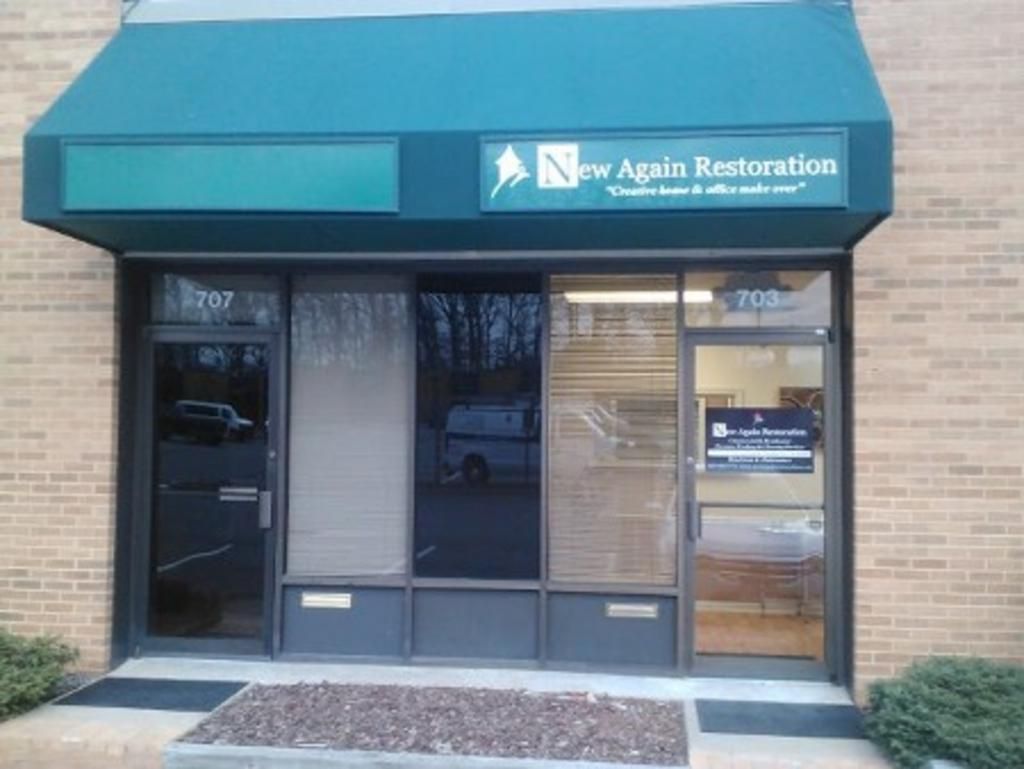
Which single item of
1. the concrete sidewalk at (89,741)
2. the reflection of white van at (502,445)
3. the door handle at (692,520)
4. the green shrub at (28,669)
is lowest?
the concrete sidewalk at (89,741)

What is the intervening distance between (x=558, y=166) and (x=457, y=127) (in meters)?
0.64

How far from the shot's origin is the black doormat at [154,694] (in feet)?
20.2

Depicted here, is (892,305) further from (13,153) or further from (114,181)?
(13,153)

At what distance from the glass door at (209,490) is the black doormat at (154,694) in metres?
0.58

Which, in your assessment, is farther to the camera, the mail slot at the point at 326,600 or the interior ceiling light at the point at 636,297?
the mail slot at the point at 326,600

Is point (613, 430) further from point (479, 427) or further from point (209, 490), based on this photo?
point (209, 490)

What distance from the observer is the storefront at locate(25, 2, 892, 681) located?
5.80 m

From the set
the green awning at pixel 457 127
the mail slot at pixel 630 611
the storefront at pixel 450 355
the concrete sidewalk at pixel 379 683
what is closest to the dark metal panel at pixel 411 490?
the storefront at pixel 450 355

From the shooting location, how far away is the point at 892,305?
20.7ft

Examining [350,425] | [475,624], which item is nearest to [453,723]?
[475,624]

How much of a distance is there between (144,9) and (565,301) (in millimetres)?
3605

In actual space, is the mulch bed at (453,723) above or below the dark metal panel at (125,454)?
below

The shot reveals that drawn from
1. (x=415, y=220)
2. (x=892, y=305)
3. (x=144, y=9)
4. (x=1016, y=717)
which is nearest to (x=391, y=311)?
(x=415, y=220)

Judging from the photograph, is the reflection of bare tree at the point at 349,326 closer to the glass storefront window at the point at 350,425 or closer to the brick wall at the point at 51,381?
the glass storefront window at the point at 350,425
